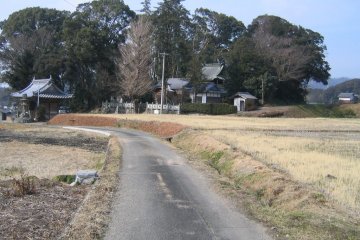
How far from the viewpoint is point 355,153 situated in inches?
702

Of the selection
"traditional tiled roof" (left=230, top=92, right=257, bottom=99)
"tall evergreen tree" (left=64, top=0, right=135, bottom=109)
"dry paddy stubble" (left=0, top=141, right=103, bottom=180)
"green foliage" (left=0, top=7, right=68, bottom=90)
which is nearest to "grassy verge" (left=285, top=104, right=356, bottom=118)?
"traditional tiled roof" (left=230, top=92, right=257, bottom=99)

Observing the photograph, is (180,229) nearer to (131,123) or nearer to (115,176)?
(115,176)

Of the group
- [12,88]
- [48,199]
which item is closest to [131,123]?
[48,199]

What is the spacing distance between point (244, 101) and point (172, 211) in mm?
57064

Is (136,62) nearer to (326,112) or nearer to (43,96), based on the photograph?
(43,96)

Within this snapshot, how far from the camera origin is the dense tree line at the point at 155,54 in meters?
64.2

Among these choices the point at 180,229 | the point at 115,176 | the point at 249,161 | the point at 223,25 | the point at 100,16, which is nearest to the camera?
the point at 180,229

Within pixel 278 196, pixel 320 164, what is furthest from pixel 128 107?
pixel 278 196

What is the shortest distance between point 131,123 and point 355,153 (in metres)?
24.7

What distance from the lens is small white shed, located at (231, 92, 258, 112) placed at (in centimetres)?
6469

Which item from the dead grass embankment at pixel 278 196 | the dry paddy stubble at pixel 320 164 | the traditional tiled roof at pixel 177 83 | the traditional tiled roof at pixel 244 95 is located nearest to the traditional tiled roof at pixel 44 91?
the traditional tiled roof at pixel 177 83

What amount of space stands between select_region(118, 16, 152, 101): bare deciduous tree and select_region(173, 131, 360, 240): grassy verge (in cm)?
4458

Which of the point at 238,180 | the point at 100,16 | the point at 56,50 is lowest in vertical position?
the point at 238,180

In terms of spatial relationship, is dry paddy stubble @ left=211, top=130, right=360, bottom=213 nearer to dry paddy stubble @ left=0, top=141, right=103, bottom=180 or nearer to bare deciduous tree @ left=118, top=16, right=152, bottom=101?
dry paddy stubble @ left=0, top=141, right=103, bottom=180
